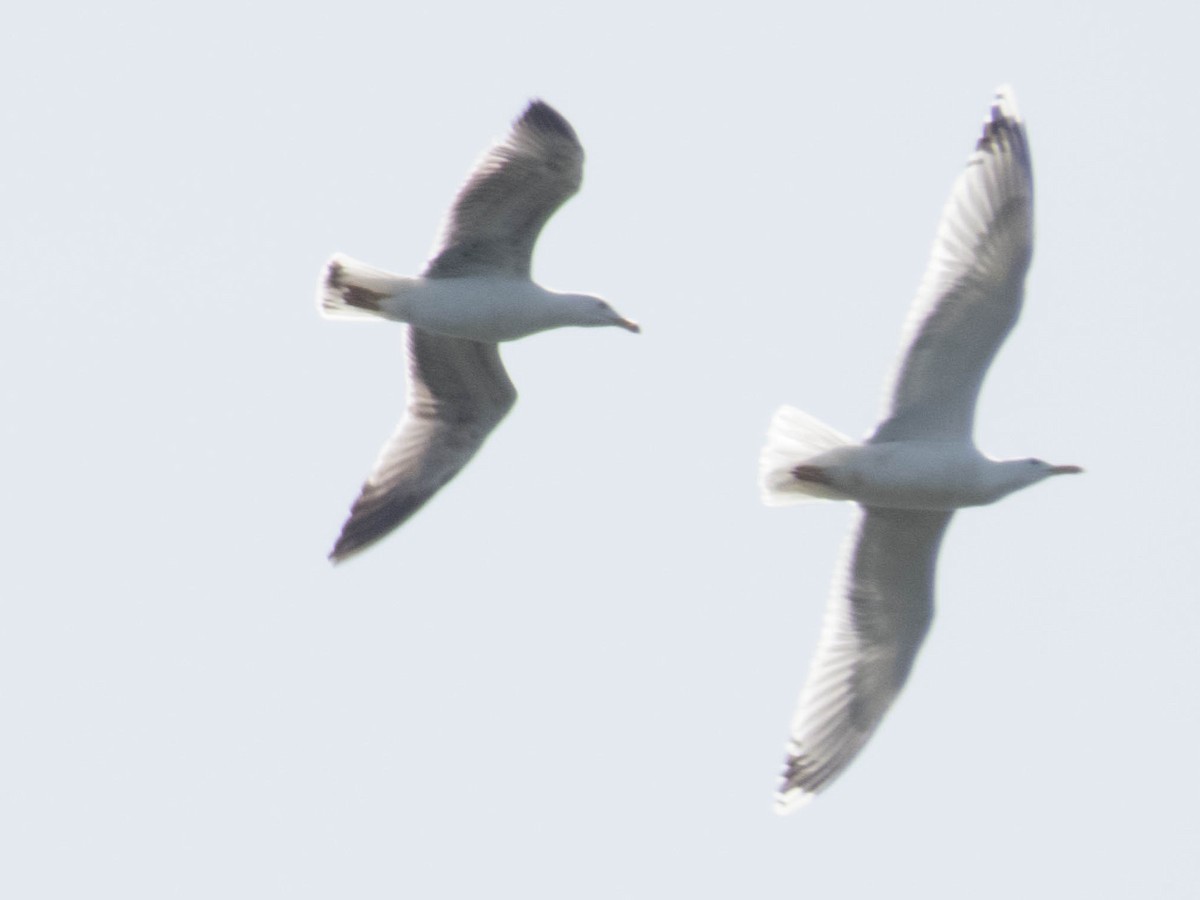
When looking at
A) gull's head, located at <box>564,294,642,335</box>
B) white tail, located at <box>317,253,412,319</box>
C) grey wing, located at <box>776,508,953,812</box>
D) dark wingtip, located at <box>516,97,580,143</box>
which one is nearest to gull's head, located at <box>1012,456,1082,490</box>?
grey wing, located at <box>776,508,953,812</box>

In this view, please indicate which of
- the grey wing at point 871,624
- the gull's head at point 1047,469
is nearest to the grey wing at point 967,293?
the gull's head at point 1047,469

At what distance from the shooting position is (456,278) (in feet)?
47.2

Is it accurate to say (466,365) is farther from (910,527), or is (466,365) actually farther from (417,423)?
(910,527)

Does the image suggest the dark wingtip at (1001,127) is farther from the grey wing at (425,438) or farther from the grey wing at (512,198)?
the grey wing at (425,438)

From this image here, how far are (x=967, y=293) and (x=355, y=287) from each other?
3096 millimetres

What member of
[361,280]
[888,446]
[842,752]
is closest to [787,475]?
[888,446]

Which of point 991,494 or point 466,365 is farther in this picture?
point 466,365

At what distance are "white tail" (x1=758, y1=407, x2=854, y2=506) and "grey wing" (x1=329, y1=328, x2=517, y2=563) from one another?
6.08 feet

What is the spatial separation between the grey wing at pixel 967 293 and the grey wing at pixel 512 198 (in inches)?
73.2

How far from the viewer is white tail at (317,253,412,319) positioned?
14.4m

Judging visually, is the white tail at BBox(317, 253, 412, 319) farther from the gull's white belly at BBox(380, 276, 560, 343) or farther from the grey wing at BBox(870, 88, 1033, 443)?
the grey wing at BBox(870, 88, 1033, 443)

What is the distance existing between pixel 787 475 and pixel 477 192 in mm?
2101

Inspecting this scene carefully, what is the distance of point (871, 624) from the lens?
47.7 feet

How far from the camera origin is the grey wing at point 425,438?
15461mm
